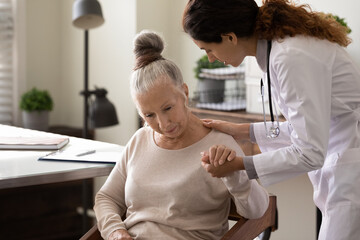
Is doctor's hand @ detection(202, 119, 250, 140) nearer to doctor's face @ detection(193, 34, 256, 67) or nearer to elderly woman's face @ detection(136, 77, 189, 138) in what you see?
elderly woman's face @ detection(136, 77, 189, 138)

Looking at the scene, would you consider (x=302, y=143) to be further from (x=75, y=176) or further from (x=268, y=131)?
(x=75, y=176)

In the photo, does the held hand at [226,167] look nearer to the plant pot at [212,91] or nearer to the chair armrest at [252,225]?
the chair armrest at [252,225]

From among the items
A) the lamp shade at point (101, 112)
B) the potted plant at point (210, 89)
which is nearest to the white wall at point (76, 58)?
the lamp shade at point (101, 112)

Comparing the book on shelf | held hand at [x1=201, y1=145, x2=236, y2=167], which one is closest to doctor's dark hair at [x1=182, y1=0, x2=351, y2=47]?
held hand at [x1=201, y1=145, x2=236, y2=167]

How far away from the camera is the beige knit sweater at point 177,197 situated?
183cm

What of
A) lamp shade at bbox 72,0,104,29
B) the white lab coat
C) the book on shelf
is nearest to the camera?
the white lab coat

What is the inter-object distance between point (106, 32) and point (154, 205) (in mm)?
2329

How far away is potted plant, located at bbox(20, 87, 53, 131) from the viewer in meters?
3.98

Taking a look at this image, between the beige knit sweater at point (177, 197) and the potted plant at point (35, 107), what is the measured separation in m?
2.15

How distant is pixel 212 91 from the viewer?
3312 millimetres

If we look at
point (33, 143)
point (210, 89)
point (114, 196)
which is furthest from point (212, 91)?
point (114, 196)

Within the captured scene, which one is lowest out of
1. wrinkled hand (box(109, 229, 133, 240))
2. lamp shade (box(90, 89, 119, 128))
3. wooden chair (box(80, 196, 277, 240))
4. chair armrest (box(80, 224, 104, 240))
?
chair armrest (box(80, 224, 104, 240))

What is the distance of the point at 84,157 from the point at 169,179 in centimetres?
49

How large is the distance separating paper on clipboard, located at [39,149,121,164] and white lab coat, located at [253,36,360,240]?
0.71m
